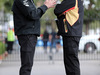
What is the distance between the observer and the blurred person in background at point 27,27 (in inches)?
129

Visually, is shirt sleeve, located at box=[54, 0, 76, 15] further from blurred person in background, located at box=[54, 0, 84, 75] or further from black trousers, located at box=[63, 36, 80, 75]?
black trousers, located at box=[63, 36, 80, 75]

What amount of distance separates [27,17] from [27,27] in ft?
0.53

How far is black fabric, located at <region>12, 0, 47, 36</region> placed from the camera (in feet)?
10.8

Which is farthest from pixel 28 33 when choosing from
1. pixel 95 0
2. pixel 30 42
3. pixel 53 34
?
pixel 95 0

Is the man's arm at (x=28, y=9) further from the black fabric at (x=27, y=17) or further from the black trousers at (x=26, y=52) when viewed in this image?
the black trousers at (x=26, y=52)

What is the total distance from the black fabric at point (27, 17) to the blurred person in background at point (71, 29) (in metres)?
0.34

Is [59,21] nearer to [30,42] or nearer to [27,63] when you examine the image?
[30,42]

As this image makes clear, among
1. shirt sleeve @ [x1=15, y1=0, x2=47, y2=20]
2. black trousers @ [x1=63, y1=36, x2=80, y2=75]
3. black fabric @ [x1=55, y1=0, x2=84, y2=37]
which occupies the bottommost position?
black trousers @ [x1=63, y1=36, x2=80, y2=75]

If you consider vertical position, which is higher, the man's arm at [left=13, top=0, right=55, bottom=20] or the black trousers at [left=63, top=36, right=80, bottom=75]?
the man's arm at [left=13, top=0, right=55, bottom=20]

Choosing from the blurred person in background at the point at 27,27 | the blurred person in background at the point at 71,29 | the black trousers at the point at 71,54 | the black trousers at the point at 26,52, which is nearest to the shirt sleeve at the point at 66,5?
the blurred person in background at the point at 71,29

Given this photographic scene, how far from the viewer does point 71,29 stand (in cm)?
333

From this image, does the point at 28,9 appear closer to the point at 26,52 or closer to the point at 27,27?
the point at 27,27

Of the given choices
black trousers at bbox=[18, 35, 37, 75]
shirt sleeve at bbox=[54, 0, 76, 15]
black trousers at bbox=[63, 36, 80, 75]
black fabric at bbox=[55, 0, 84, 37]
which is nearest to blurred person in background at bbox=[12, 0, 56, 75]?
black trousers at bbox=[18, 35, 37, 75]

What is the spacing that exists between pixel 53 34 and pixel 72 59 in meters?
11.1
